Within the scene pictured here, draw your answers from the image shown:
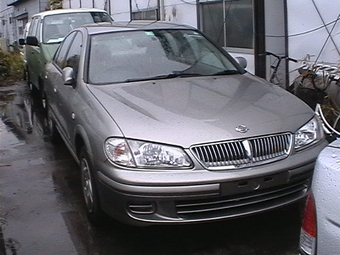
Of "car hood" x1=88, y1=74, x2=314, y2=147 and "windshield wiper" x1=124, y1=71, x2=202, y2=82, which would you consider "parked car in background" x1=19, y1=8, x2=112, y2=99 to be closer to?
"windshield wiper" x1=124, y1=71, x2=202, y2=82

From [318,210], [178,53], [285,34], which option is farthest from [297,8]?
[318,210]

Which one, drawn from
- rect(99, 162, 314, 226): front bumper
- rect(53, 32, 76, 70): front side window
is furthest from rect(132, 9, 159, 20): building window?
rect(99, 162, 314, 226): front bumper

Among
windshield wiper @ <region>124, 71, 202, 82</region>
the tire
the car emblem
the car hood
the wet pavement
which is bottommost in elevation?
the wet pavement

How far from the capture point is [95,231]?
4.44 meters

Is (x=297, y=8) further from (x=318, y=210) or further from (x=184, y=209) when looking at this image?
(x=318, y=210)

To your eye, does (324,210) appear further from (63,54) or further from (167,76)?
(63,54)

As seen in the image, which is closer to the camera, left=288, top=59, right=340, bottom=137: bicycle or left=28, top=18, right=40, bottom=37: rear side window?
left=288, top=59, right=340, bottom=137: bicycle

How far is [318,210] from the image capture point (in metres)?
2.19

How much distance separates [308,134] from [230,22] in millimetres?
5562

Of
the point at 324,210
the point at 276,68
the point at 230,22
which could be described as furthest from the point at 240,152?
the point at 230,22

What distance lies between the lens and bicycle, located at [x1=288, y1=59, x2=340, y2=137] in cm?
619

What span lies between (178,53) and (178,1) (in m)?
6.04

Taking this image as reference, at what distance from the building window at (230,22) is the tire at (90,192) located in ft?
16.1

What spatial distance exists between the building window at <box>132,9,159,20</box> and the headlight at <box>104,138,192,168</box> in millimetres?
8773
